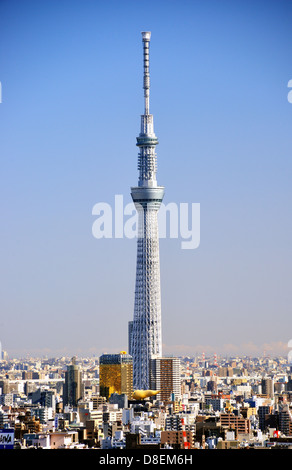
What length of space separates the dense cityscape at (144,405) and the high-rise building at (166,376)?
0.04 metres

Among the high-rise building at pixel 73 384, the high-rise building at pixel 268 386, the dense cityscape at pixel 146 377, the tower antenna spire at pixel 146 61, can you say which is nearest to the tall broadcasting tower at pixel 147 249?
the dense cityscape at pixel 146 377

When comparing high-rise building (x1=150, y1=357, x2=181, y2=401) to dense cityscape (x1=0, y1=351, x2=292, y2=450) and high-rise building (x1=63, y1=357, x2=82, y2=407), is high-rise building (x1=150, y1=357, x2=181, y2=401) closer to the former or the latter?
dense cityscape (x1=0, y1=351, x2=292, y2=450)

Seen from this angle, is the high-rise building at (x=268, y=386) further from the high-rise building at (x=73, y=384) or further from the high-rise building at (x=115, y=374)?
the high-rise building at (x=73, y=384)

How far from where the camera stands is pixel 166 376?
35500 millimetres

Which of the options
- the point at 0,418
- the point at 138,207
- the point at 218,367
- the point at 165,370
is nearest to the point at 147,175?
the point at 138,207

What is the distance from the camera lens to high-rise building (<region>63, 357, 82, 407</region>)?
33219 mm

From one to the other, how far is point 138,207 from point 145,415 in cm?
1187

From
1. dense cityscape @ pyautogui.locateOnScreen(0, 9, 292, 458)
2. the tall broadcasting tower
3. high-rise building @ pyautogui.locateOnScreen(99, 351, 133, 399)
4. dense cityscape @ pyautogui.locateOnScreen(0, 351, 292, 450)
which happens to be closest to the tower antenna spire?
dense cityscape @ pyautogui.locateOnScreen(0, 9, 292, 458)

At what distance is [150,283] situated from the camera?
3494 cm

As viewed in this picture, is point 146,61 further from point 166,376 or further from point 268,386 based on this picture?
point 268,386

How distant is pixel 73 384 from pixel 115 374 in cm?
130
